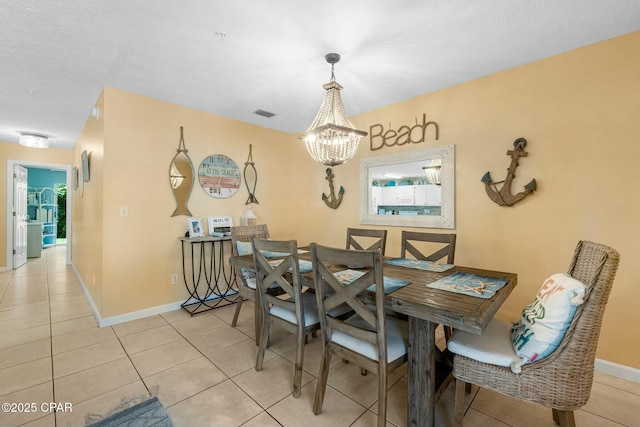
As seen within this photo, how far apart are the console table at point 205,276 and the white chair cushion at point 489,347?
2.67m

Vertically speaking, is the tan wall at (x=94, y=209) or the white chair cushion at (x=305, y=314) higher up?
the tan wall at (x=94, y=209)

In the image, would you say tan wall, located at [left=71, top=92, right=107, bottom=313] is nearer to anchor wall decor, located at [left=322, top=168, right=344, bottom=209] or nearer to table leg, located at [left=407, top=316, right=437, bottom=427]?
anchor wall decor, located at [left=322, top=168, right=344, bottom=209]

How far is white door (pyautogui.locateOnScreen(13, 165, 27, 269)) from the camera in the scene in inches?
207

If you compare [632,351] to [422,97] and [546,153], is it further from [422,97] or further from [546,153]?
[422,97]

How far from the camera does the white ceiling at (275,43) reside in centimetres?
177

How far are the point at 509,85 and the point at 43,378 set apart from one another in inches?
173

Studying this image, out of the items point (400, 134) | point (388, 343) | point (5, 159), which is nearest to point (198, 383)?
point (388, 343)

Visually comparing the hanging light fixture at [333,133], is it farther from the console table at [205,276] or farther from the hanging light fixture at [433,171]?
the console table at [205,276]

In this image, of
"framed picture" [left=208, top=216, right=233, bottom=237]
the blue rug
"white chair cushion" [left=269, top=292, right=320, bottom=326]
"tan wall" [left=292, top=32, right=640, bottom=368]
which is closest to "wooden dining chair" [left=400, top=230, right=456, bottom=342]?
"tan wall" [left=292, top=32, right=640, bottom=368]

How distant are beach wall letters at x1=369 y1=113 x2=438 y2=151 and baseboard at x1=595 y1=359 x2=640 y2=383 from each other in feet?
7.55

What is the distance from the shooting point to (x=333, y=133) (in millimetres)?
2170

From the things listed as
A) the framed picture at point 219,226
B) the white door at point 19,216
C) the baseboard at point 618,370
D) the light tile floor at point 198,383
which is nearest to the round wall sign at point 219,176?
the framed picture at point 219,226

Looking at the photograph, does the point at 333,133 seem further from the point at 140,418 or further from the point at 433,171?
the point at 140,418

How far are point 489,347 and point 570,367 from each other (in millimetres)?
306
